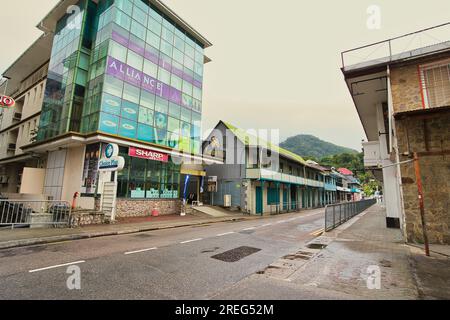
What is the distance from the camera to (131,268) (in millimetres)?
5469

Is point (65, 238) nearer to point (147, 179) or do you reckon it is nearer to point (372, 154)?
point (147, 179)

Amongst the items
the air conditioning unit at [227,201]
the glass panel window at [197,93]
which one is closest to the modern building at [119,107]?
the glass panel window at [197,93]

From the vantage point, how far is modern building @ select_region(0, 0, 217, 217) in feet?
54.8

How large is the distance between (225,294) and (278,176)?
76.3 feet

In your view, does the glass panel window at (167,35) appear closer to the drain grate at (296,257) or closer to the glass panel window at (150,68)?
the glass panel window at (150,68)

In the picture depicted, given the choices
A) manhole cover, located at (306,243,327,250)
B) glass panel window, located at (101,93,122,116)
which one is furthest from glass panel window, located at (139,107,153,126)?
manhole cover, located at (306,243,327,250)

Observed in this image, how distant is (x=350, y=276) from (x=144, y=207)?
51.3 feet

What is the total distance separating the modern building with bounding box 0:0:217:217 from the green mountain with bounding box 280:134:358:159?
375 ft

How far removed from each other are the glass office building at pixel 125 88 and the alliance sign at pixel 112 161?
5.81 feet

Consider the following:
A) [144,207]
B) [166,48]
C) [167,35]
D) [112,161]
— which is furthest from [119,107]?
[167,35]

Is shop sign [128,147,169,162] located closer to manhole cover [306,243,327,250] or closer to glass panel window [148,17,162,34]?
glass panel window [148,17,162,34]

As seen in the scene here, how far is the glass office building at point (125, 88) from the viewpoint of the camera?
55.5 ft

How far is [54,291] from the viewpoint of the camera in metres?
4.08

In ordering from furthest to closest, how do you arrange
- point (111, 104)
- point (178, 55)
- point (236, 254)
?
point (178, 55)
point (111, 104)
point (236, 254)
